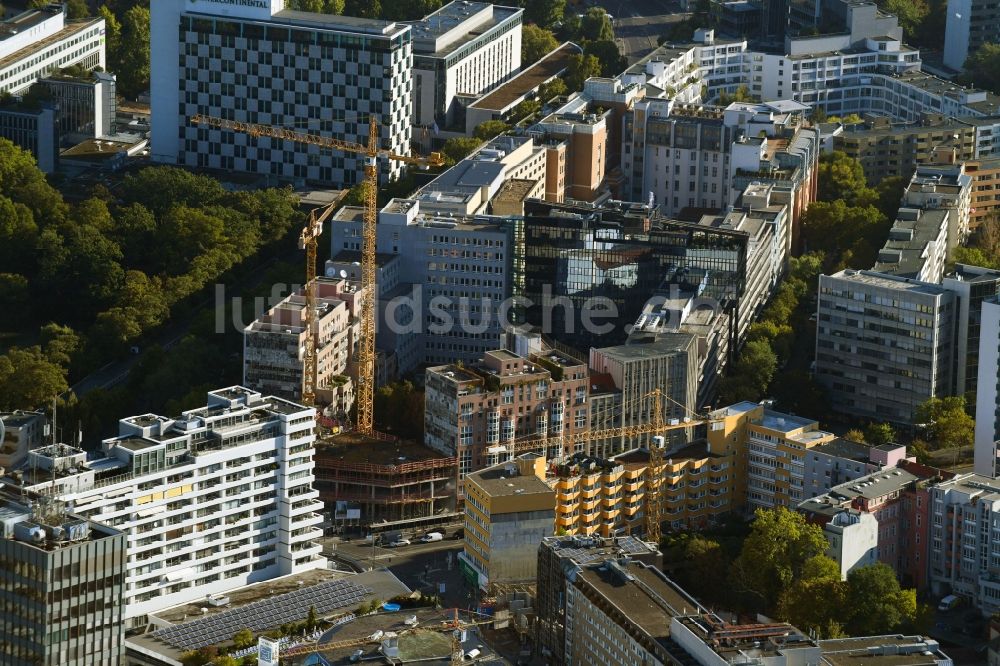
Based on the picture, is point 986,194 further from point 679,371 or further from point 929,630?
point 929,630

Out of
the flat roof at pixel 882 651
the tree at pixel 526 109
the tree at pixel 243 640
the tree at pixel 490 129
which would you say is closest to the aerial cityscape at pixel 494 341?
the flat roof at pixel 882 651

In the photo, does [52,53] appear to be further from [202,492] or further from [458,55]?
[202,492]

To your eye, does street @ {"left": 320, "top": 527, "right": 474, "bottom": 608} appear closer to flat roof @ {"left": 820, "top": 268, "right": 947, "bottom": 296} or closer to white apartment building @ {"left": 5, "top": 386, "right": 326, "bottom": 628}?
white apartment building @ {"left": 5, "top": 386, "right": 326, "bottom": 628}

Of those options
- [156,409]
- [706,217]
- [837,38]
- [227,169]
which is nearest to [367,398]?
[156,409]

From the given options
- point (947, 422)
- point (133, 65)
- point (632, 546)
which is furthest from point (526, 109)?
point (632, 546)

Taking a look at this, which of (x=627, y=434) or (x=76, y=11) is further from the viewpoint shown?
(x=76, y=11)

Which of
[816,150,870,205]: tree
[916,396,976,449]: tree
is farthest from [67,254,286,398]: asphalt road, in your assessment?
[916,396,976,449]: tree
